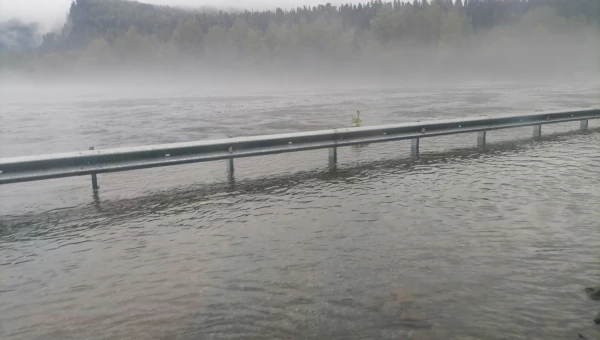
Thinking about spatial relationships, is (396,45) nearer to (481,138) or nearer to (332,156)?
(481,138)

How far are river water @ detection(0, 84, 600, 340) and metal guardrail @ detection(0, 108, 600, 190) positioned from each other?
61cm

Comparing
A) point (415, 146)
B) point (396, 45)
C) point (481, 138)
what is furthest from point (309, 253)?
point (396, 45)

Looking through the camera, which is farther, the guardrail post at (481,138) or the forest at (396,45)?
the forest at (396,45)

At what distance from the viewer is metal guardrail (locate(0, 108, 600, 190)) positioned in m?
8.99

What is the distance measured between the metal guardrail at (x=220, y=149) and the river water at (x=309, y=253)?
0.61 m

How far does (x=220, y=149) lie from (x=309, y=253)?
522 centimetres

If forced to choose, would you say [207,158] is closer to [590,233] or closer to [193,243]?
[193,243]

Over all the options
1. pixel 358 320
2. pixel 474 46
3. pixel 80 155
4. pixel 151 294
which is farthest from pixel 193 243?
pixel 474 46

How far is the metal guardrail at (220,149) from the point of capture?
8992 millimetres

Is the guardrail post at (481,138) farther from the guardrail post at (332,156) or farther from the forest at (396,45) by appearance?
the forest at (396,45)

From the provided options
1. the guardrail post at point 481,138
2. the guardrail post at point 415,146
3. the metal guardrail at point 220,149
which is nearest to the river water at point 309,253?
the metal guardrail at point 220,149

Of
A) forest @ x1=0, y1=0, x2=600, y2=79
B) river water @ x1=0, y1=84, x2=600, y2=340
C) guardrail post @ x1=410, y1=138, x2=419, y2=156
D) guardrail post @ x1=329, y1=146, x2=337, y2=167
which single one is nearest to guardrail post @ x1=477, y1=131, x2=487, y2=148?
guardrail post @ x1=410, y1=138, x2=419, y2=156

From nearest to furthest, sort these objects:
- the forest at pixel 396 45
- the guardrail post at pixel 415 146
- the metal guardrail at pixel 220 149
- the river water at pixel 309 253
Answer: the river water at pixel 309 253 → the metal guardrail at pixel 220 149 → the guardrail post at pixel 415 146 → the forest at pixel 396 45

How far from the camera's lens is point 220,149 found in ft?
36.2
